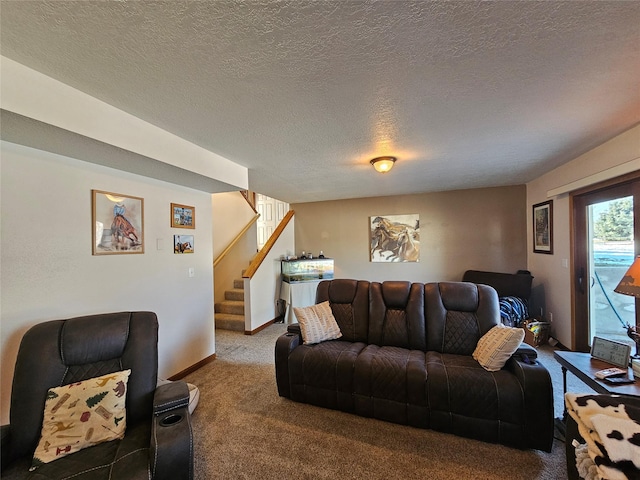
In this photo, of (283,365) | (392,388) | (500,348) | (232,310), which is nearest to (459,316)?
(500,348)

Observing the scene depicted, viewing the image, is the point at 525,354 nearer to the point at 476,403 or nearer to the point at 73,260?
the point at 476,403

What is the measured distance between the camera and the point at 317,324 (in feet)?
8.61

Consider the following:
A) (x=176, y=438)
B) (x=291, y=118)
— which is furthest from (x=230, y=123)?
(x=176, y=438)

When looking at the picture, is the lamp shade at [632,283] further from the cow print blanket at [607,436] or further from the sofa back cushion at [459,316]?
the sofa back cushion at [459,316]

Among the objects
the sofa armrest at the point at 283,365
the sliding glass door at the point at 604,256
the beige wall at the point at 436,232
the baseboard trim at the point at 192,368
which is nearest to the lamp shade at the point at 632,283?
the sliding glass door at the point at 604,256

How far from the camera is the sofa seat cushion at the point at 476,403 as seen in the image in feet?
5.83

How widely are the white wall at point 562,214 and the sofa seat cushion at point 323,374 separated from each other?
2960 millimetres

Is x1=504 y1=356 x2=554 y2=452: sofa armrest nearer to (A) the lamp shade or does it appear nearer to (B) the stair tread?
A: (A) the lamp shade

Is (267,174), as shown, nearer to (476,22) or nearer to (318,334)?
(318,334)

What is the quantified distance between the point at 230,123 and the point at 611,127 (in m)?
3.19

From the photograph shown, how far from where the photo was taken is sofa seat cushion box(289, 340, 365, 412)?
221cm

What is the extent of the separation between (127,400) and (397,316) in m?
2.24

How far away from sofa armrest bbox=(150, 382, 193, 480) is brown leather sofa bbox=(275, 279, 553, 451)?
109 centimetres

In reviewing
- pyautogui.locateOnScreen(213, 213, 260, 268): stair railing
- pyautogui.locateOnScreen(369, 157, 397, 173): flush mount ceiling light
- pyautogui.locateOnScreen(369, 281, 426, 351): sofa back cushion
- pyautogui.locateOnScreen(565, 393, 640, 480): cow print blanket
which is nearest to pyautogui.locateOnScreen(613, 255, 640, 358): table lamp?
pyautogui.locateOnScreen(565, 393, 640, 480): cow print blanket
